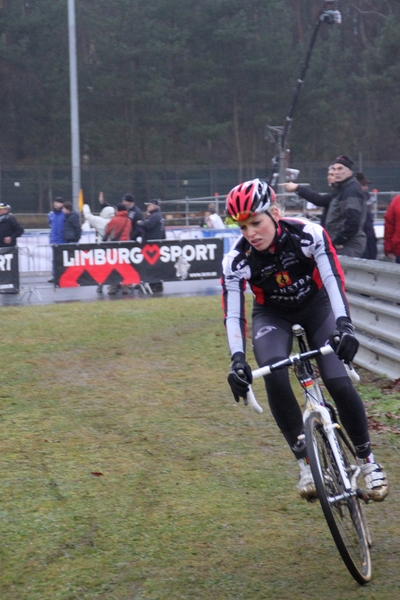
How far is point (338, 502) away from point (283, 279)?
3.97ft

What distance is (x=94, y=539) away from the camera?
189 inches

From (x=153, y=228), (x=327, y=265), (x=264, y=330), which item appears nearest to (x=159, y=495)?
(x=264, y=330)

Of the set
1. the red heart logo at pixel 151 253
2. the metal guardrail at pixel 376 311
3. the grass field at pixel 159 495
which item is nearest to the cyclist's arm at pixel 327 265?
the grass field at pixel 159 495

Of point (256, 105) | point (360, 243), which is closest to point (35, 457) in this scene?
point (360, 243)

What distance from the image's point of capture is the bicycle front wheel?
13.2ft

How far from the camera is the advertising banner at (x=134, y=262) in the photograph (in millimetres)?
18000

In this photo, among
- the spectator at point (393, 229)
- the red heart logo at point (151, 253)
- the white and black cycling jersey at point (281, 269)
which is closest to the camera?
the white and black cycling jersey at point (281, 269)

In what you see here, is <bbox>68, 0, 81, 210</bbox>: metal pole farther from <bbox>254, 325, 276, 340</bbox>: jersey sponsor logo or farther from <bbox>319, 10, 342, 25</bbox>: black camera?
<bbox>254, 325, 276, 340</bbox>: jersey sponsor logo

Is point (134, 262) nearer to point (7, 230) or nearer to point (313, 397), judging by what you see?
point (7, 230)

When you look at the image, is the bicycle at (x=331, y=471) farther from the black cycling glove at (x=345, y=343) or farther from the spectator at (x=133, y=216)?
the spectator at (x=133, y=216)

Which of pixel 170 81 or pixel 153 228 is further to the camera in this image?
pixel 170 81

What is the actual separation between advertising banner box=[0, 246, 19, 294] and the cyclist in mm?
13318

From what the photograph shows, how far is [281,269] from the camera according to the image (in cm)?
468

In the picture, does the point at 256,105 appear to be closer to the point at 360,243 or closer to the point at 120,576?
the point at 360,243
